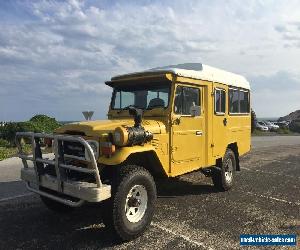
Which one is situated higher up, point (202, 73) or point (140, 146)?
point (202, 73)

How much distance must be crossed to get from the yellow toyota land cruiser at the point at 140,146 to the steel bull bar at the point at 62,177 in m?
0.01

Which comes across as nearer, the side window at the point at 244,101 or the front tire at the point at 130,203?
→ the front tire at the point at 130,203

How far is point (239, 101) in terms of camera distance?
1016 centimetres

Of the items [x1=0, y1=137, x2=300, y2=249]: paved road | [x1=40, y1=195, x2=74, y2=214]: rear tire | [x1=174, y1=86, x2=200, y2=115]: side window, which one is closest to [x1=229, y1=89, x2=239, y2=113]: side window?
[x1=174, y1=86, x2=200, y2=115]: side window

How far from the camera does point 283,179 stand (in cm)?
1102

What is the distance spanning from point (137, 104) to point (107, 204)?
8.79 ft

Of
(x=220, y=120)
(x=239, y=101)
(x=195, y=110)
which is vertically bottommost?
(x=220, y=120)

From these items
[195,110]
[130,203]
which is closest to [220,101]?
[195,110]

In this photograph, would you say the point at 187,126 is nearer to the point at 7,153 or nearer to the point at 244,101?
the point at 244,101

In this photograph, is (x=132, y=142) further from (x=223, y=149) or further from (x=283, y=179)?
(x=283, y=179)

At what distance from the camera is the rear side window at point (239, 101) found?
9.57 m

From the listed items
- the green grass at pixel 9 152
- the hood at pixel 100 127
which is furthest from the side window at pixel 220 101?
the green grass at pixel 9 152

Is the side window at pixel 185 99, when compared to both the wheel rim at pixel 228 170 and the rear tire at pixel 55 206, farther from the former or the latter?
the rear tire at pixel 55 206

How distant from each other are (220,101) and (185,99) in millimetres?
1726
